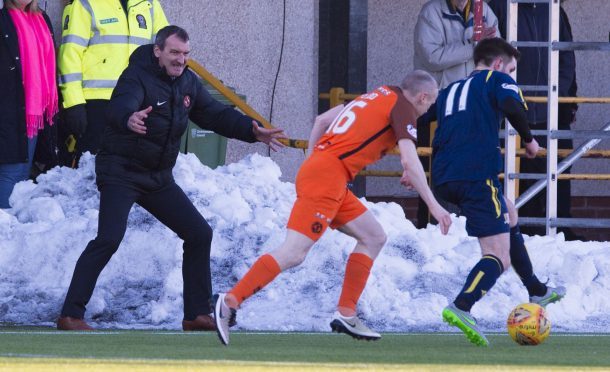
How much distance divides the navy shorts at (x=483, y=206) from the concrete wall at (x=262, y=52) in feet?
18.6

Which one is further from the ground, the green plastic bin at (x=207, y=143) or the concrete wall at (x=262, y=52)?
the concrete wall at (x=262, y=52)

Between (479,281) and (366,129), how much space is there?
1.11 meters

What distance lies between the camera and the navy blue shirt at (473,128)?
9.90 metres

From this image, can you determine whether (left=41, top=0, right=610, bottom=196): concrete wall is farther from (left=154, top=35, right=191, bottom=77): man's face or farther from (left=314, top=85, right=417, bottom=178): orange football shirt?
(left=314, top=85, right=417, bottom=178): orange football shirt

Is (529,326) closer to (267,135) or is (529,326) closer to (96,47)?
(267,135)

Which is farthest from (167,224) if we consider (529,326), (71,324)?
(529,326)

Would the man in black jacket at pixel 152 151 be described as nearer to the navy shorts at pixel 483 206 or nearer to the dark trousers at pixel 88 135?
the navy shorts at pixel 483 206

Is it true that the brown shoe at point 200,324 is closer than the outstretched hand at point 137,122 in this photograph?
No

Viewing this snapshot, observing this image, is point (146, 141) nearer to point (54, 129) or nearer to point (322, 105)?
point (54, 129)

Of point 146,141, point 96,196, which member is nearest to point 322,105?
point 96,196

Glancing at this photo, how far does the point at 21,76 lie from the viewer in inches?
494

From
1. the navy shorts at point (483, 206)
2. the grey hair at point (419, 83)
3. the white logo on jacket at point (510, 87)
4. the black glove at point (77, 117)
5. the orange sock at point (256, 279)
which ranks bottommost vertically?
the orange sock at point (256, 279)

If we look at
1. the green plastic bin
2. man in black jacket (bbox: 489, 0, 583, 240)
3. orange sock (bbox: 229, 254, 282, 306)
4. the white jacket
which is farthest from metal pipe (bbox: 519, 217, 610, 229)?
orange sock (bbox: 229, 254, 282, 306)

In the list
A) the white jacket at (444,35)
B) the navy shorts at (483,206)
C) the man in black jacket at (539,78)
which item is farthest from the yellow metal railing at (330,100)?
the navy shorts at (483,206)
